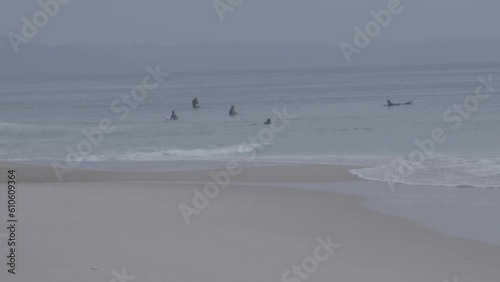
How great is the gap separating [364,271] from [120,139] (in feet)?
76.5

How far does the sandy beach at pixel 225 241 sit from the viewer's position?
805cm

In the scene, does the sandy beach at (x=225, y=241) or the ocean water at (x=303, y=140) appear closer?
the sandy beach at (x=225, y=241)

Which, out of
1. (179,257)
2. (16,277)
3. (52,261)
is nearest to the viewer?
(16,277)

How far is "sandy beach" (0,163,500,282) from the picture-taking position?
26.4 feet

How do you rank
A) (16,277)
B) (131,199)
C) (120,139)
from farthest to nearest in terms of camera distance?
(120,139)
(131,199)
(16,277)

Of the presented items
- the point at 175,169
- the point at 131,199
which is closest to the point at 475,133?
the point at 175,169

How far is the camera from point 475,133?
2808 centimetres

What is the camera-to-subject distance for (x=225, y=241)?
9641 millimetres

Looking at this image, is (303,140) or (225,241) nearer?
(225,241)

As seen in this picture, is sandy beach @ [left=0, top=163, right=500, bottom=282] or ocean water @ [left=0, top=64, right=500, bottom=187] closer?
sandy beach @ [left=0, top=163, right=500, bottom=282]

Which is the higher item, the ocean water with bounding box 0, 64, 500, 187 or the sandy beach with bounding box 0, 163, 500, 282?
the ocean water with bounding box 0, 64, 500, 187

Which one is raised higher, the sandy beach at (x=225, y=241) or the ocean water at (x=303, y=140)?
the ocean water at (x=303, y=140)

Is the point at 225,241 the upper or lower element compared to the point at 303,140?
lower

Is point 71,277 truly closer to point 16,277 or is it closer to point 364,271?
point 16,277
